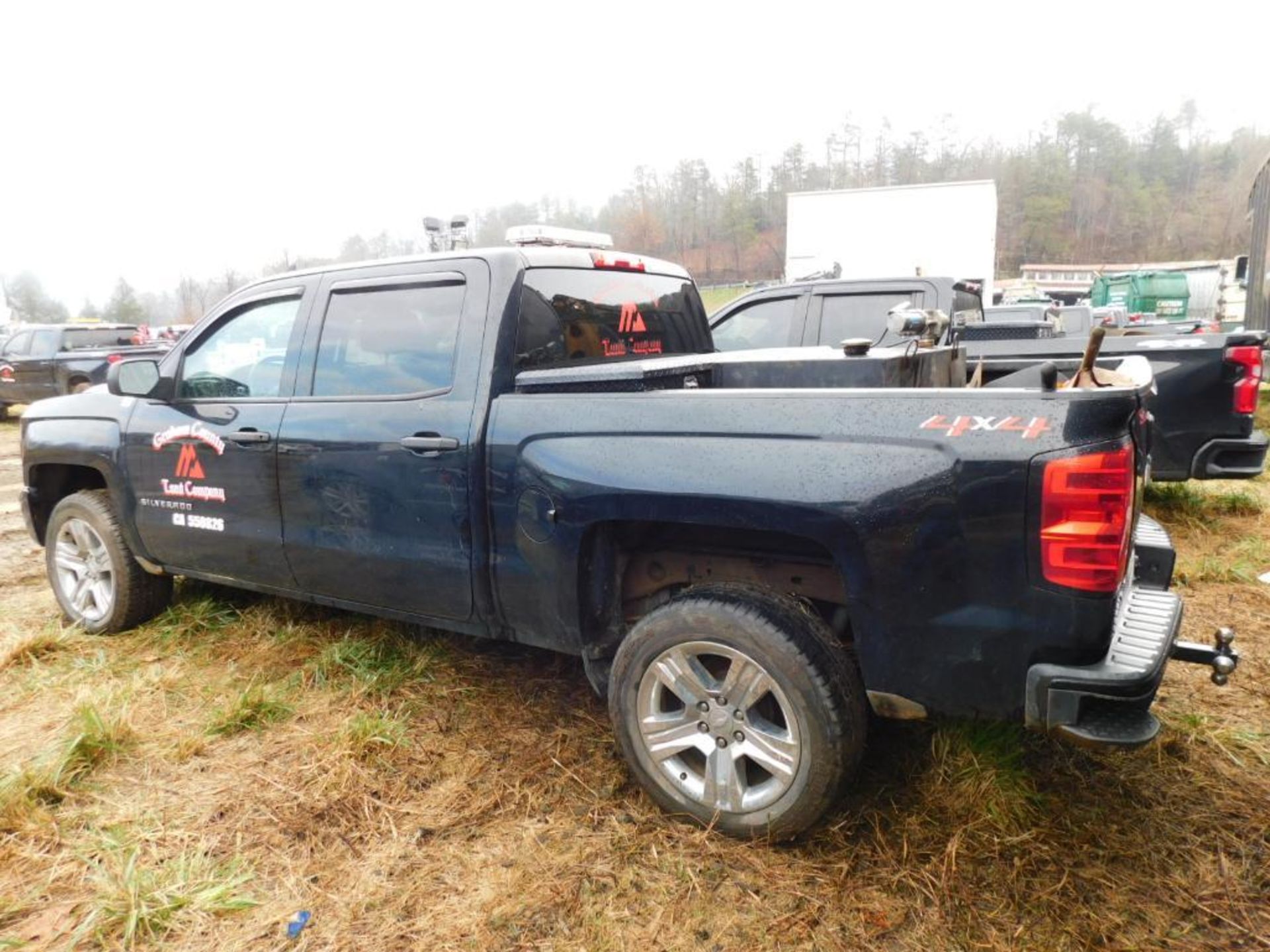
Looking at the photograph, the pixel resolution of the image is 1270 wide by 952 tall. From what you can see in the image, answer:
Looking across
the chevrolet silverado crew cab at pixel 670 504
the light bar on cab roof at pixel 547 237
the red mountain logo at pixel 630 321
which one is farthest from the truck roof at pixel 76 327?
the red mountain logo at pixel 630 321

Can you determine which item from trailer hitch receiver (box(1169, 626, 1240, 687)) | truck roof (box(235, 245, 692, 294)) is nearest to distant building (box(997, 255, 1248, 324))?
truck roof (box(235, 245, 692, 294))

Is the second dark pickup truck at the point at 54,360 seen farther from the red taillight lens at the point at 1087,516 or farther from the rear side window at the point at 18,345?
the red taillight lens at the point at 1087,516

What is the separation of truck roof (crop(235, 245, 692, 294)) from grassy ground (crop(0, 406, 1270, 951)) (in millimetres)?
1693

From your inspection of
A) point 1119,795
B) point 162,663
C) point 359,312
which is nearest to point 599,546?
point 359,312

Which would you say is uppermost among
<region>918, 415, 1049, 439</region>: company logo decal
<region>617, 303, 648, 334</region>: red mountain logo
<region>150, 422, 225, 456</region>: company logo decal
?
<region>617, 303, 648, 334</region>: red mountain logo

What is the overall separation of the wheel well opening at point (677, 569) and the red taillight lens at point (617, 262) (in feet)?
4.21

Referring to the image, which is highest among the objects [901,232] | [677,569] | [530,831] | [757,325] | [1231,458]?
[901,232]

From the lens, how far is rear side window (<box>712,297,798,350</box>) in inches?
242

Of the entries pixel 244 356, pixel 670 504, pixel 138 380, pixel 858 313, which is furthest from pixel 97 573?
pixel 858 313

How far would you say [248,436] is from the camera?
3410mm

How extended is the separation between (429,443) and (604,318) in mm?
933

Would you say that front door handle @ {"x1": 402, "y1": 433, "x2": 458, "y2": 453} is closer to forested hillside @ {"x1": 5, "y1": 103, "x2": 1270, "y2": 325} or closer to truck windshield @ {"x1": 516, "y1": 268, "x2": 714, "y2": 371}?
truck windshield @ {"x1": 516, "y1": 268, "x2": 714, "y2": 371}

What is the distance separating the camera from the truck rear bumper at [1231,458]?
5168 millimetres

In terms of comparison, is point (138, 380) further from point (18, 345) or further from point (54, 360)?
point (18, 345)
